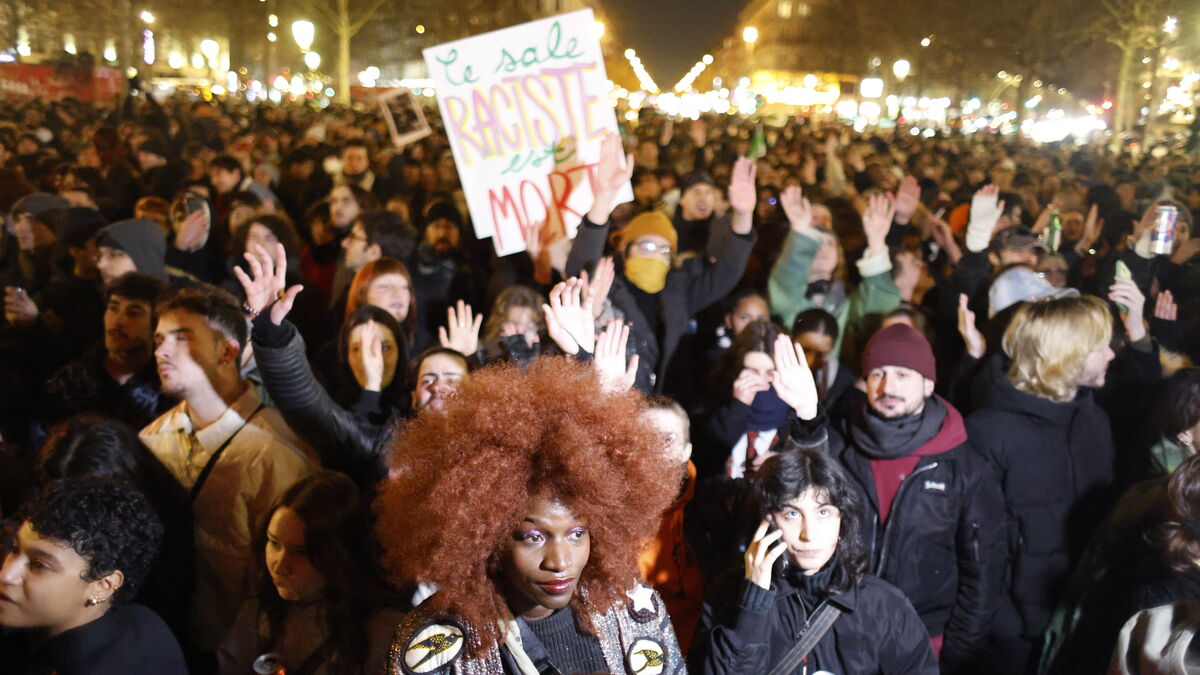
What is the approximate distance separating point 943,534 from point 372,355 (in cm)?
253

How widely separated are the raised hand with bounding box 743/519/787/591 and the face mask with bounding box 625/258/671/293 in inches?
122

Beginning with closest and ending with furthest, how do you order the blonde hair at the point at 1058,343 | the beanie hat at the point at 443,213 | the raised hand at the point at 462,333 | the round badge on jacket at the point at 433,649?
the round badge on jacket at the point at 433,649
the blonde hair at the point at 1058,343
the raised hand at the point at 462,333
the beanie hat at the point at 443,213

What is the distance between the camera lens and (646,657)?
249 cm

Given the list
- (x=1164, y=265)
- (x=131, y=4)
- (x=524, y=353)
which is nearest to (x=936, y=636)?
(x=524, y=353)

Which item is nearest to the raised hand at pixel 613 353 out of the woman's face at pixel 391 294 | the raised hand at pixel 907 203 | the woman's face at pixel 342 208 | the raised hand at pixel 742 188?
the woman's face at pixel 391 294

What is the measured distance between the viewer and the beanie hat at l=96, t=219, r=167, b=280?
5.90 meters

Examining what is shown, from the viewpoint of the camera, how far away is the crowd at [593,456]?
8.13 ft

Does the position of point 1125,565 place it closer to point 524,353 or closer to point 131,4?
point 524,353

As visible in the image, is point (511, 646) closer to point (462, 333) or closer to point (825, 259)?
point (462, 333)

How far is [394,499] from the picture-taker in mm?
2527

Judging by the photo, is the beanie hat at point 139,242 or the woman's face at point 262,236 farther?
the woman's face at point 262,236

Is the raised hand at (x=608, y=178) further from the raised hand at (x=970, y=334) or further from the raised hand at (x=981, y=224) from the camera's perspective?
the raised hand at (x=981, y=224)

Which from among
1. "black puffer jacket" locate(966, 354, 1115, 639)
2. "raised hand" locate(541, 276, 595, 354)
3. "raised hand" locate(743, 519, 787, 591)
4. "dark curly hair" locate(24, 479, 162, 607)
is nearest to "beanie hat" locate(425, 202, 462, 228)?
"raised hand" locate(541, 276, 595, 354)

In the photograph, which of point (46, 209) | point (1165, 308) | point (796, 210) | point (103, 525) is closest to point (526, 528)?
point (103, 525)
